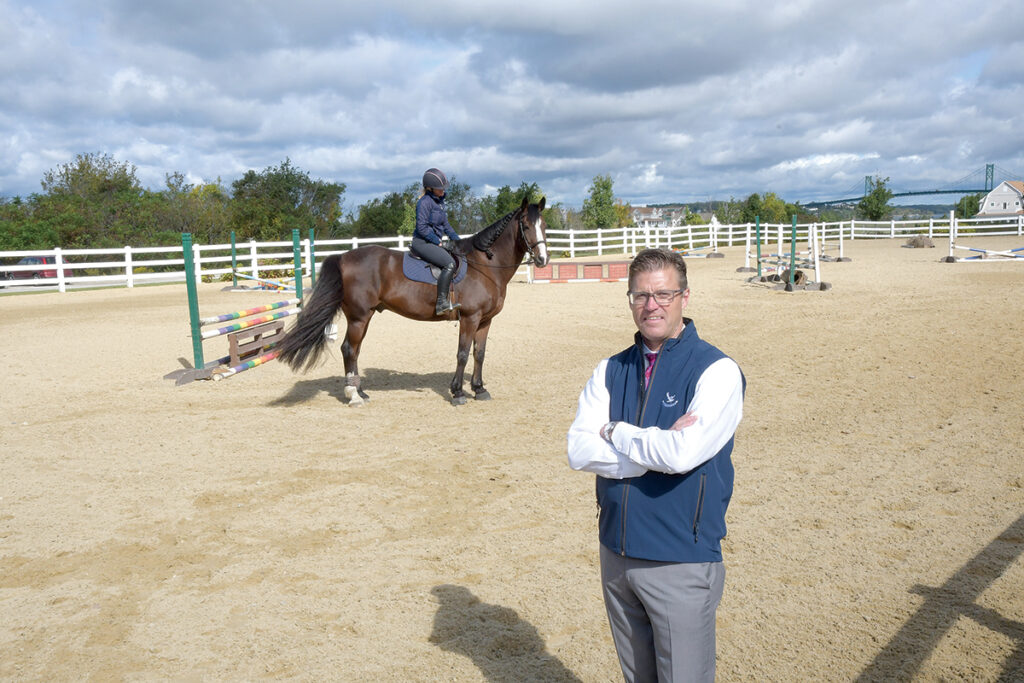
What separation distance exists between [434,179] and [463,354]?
6.75 ft

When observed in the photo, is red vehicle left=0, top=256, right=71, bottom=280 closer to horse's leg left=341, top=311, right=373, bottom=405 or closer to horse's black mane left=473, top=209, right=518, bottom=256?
horse's leg left=341, top=311, right=373, bottom=405

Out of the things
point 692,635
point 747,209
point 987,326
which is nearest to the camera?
point 692,635

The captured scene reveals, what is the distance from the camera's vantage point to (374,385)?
9.37 meters

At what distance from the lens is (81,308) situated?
18266mm

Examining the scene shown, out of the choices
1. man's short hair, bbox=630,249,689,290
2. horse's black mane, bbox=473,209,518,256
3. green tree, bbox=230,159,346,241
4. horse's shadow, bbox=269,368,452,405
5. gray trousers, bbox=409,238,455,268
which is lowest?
horse's shadow, bbox=269,368,452,405

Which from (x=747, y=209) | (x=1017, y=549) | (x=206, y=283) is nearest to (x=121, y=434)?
(x=1017, y=549)

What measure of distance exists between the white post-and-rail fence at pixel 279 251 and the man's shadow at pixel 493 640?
33.4 ft

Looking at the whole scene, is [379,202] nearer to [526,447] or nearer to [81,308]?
[81,308]

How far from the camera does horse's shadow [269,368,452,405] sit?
870 centimetres

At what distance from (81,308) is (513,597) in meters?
18.4

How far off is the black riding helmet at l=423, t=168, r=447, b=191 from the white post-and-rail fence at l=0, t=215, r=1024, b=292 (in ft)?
18.4

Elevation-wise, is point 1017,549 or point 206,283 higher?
point 206,283

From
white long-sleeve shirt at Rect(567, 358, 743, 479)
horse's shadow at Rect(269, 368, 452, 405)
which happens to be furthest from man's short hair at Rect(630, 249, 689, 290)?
horse's shadow at Rect(269, 368, 452, 405)

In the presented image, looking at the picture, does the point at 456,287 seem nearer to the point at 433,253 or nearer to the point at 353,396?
the point at 433,253
